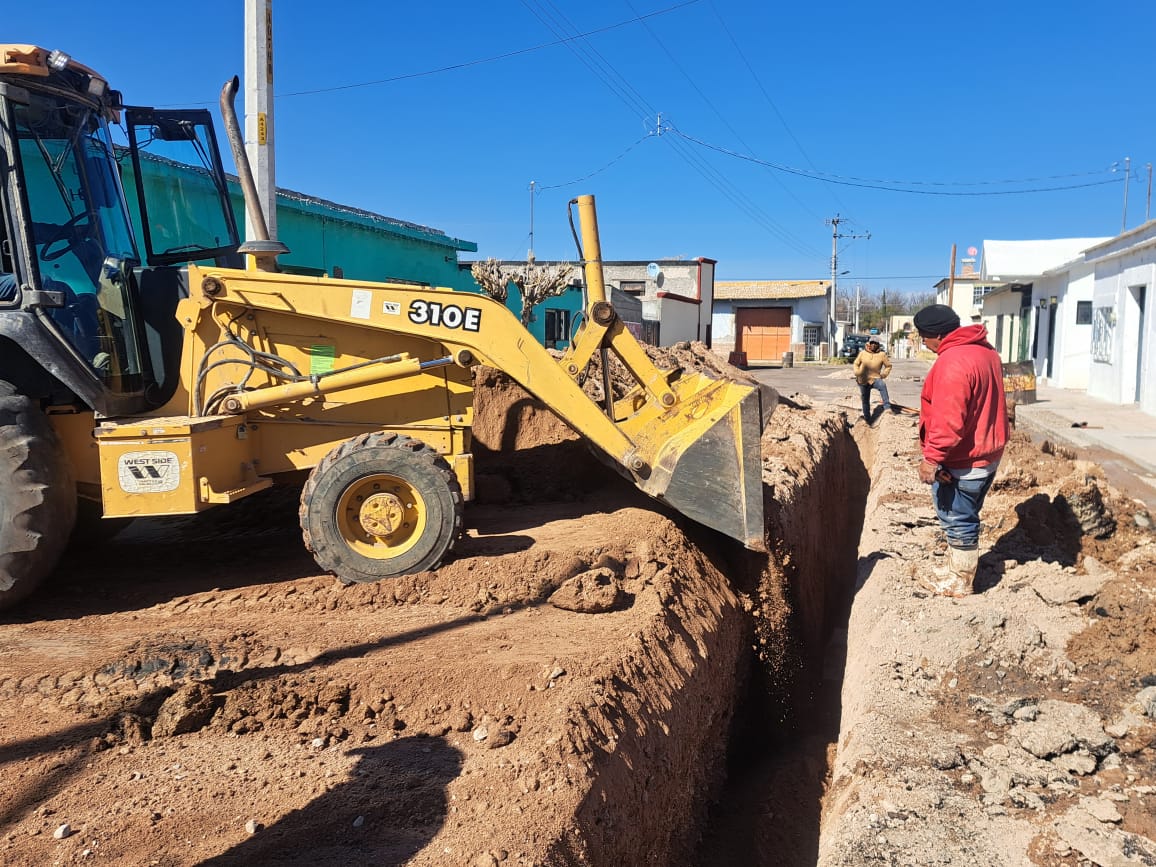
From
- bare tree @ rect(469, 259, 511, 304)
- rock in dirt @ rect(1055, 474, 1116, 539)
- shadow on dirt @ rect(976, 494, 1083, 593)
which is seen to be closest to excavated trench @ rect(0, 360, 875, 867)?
shadow on dirt @ rect(976, 494, 1083, 593)

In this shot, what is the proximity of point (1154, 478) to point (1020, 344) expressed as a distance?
2092 centimetres

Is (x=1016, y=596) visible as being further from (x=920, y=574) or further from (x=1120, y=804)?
(x=1120, y=804)

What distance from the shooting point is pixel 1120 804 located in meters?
3.40

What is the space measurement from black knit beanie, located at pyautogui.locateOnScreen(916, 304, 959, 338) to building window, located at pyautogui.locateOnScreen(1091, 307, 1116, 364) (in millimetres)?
15209

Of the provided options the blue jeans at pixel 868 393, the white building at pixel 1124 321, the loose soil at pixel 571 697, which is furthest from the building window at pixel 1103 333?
the loose soil at pixel 571 697

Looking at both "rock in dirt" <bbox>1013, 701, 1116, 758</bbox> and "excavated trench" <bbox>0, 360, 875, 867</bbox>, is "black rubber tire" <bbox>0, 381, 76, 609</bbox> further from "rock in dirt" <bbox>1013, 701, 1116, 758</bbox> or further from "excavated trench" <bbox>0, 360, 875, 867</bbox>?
"rock in dirt" <bbox>1013, 701, 1116, 758</bbox>

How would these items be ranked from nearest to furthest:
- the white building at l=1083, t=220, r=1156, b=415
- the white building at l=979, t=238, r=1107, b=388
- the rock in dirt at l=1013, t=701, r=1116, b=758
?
1. the rock in dirt at l=1013, t=701, r=1116, b=758
2. the white building at l=1083, t=220, r=1156, b=415
3. the white building at l=979, t=238, r=1107, b=388

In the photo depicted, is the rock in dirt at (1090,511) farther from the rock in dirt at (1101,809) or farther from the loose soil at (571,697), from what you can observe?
the rock in dirt at (1101,809)

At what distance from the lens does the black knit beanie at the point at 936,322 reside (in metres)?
5.57

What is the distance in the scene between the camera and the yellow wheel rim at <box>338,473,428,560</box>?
17.3ft

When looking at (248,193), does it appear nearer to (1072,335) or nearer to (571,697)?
(571,697)

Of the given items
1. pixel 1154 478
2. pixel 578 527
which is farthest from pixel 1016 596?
pixel 1154 478

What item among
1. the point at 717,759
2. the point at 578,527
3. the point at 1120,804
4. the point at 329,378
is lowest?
the point at 717,759

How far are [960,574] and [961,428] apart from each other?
3.50 feet
